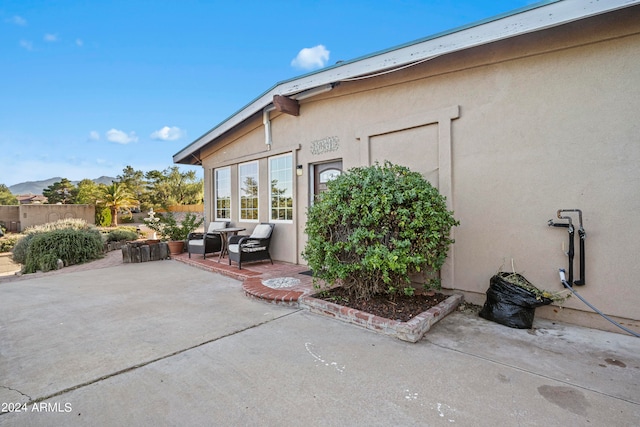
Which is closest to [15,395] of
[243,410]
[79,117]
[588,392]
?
[243,410]

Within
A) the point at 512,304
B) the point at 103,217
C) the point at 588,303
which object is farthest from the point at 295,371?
the point at 103,217

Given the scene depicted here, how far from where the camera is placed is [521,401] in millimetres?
2008

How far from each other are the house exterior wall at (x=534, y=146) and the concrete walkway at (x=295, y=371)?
27.5 inches

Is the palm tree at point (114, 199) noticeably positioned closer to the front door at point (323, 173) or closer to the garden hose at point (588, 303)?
the front door at point (323, 173)

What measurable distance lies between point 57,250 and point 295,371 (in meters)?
8.51

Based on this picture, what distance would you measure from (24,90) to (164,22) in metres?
13.0

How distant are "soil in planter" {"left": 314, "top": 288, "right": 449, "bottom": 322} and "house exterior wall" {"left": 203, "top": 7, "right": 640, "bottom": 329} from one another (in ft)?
2.00

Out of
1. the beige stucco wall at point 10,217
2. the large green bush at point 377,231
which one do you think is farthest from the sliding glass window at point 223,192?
the beige stucco wall at point 10,217

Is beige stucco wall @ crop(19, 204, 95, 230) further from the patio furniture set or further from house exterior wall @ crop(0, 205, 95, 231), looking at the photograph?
the patio furniture set

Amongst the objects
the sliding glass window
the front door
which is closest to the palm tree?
the sliding glass window

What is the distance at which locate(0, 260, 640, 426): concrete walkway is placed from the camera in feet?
6.22

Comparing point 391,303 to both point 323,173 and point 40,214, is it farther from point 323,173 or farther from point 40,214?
point 40,214

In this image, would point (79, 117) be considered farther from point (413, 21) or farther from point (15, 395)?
point (15, 395)

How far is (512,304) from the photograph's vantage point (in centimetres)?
328
